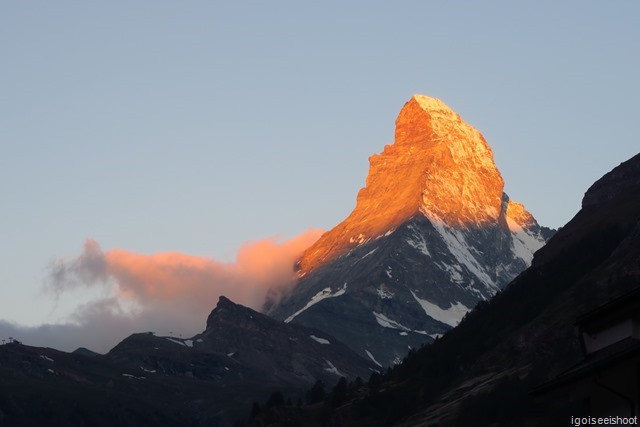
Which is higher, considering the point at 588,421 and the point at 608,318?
the point at 608,318

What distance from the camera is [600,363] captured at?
21.3 meters

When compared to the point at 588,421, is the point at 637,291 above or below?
above

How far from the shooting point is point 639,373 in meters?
20.8

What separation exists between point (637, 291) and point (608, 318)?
36.2 inches

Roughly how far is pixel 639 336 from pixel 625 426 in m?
1.34

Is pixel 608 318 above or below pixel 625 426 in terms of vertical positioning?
above

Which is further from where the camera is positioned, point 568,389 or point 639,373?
point 568,389

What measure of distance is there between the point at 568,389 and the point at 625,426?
4.75 feet

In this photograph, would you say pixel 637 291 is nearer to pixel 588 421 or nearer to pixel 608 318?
pixel 608 318

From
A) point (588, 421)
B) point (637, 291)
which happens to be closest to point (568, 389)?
point (588, 421)

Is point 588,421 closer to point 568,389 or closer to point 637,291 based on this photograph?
point 568,389

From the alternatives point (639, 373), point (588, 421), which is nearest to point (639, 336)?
point (639, 373)

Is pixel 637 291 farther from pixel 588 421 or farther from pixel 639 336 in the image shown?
pixel 588 421

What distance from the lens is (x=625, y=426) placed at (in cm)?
2103
